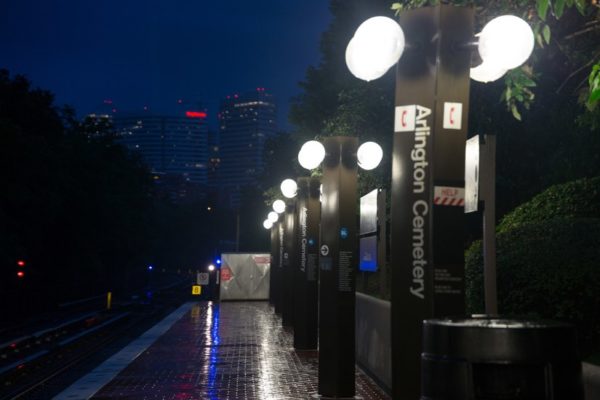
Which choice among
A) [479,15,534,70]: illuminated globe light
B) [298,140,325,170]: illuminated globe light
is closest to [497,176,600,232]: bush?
[298,140,325,170]: illuminated globe light

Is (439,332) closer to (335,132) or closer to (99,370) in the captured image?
(99,370)

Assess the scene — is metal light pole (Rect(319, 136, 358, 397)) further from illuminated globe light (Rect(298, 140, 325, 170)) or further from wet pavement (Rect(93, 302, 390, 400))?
wet pavement (Rect(93, 302, 390, 400))

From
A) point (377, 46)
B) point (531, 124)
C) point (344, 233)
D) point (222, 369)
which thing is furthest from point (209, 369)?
point (531, 124)

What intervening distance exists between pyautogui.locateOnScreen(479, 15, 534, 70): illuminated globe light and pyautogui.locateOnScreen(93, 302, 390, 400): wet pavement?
20.6ft

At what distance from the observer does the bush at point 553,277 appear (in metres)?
7.95

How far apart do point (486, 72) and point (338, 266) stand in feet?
17.8

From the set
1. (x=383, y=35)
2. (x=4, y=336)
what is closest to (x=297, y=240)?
(x=383, y=35)

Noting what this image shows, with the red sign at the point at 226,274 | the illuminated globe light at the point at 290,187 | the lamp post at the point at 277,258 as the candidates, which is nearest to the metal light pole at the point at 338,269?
the illuminated globe light at the point at 290,187

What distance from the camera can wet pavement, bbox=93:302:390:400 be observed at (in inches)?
437

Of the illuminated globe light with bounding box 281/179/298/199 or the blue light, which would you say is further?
the illuminated globe light with bounding box 281/179/298/199

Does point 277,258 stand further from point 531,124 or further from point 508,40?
point 508,40

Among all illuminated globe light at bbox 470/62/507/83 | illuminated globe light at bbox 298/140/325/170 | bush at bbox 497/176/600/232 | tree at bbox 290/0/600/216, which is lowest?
bush at bbox 497/176/600/232

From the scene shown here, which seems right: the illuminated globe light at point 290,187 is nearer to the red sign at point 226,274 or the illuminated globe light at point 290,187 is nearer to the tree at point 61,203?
the red sign at point 226,274

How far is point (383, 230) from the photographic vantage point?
1470 centimetres
